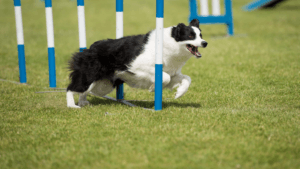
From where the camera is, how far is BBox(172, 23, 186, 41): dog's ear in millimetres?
4055

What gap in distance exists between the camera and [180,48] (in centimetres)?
413

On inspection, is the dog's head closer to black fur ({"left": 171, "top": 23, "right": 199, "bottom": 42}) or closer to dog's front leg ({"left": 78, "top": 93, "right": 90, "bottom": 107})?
black fur ({"left": 171, "top": 23, "right": 199, "bottom": 42})

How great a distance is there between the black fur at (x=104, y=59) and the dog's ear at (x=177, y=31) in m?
0.39

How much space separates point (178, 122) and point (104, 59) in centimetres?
135

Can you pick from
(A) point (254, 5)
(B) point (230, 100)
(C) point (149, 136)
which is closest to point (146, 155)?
(C) point (149, 136)

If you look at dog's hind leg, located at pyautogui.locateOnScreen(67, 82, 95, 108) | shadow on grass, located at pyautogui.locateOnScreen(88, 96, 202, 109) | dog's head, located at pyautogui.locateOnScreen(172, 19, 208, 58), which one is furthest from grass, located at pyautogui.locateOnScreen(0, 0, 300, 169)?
dog's head, located at pyautogui.locateOnScreen(172, 19, 208, 58)

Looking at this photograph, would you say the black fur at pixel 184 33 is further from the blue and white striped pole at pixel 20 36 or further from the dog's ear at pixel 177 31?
the blue and white striped pole at pixel 20 36

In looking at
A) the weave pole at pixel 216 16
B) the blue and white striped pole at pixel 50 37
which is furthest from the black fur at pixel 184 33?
the weave pole at pixel 216 16

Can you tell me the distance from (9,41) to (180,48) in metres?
9.48

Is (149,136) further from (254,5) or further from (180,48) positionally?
(254,5)

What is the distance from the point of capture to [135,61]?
167 inches

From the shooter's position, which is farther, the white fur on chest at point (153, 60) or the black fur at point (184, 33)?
the white fur on chest at point (153, 60)

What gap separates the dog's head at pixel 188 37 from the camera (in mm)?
4012

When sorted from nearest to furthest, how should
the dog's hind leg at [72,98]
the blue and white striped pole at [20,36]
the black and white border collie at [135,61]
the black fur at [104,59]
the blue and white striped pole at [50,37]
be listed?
1. the black and white border collie at [135,61]
2. the black fur at [104,59]
3. the dog's hind leg at [72,98]
4. the blue and white striped pole at [50,37]
5. the blue and white striped pole at [20,36]
